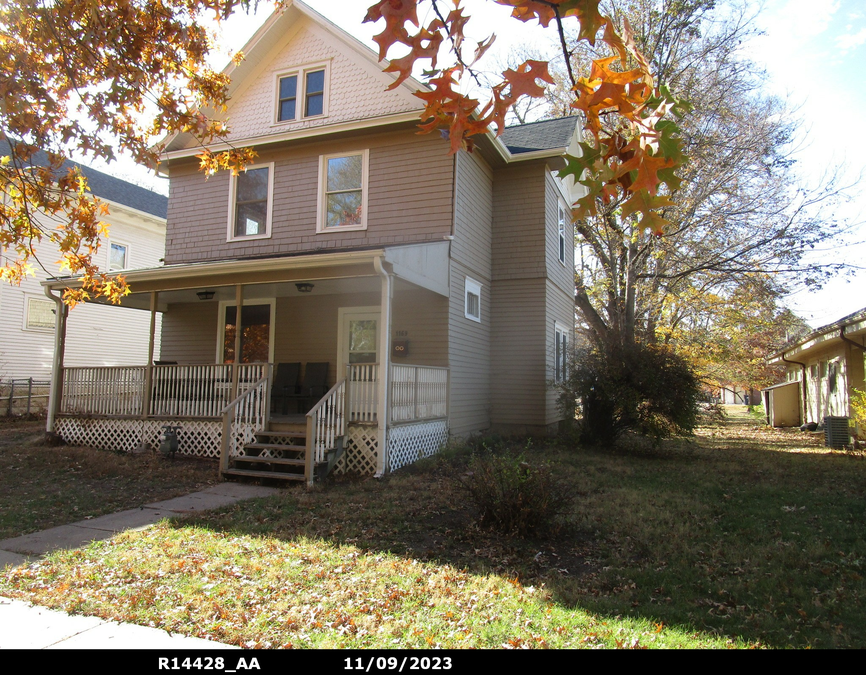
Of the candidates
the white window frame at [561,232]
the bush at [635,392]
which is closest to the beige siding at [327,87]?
the white window frame at [561,232]

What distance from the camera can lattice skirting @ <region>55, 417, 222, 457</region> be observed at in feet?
34.1

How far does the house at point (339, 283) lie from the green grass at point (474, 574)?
104 inches

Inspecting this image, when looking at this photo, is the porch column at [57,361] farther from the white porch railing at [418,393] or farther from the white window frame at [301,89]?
the white porch railing at [418,393]

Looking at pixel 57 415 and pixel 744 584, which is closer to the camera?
pixel 744 584

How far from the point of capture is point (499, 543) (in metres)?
5.38

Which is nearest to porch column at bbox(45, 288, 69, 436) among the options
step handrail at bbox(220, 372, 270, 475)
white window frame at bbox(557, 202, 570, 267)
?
step handrail at bbox(220, 372, 270, 475)

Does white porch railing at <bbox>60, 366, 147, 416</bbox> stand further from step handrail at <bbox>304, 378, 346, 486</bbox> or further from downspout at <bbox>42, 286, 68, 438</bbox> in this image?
step handrail at <bbox>304, 378, 346, 486</bbox>

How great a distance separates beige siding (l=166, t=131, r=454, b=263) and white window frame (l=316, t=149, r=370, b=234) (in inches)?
3.5

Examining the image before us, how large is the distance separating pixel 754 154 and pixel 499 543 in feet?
58.4

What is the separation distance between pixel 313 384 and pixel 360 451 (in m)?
3.12

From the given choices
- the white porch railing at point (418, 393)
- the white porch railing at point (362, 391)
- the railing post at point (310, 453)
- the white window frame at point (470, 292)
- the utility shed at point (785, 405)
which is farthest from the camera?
the utility shed at point (785, 405)

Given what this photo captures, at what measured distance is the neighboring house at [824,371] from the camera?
43.3ft
